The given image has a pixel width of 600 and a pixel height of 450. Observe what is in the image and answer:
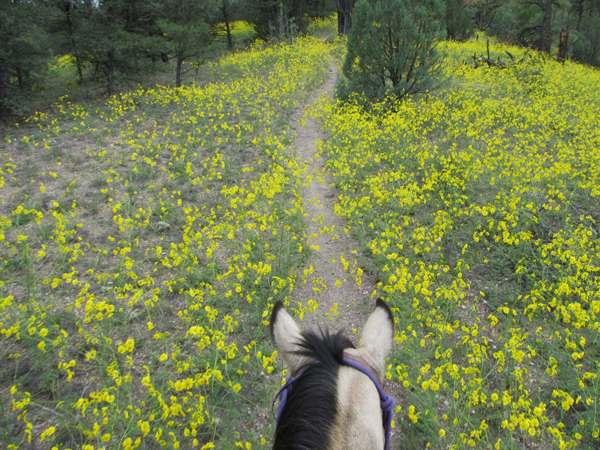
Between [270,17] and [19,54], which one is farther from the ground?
[270,17]

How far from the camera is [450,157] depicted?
21.7ft

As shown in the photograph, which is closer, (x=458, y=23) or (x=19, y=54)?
(x=19, y=54)

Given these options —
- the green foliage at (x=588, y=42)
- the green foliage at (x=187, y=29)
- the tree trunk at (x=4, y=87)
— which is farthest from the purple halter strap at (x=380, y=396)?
the green foliage at (x=588, y=42)

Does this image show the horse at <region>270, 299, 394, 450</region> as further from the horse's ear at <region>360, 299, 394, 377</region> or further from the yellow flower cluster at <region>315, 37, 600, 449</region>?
the yellow flower cluster at <region>315, 37, 600, 449</region>

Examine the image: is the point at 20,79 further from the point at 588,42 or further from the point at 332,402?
the point at 588,42

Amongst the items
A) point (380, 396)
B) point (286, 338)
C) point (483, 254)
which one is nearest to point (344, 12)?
point (483, 254)

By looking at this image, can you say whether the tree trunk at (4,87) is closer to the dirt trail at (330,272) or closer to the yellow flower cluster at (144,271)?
the yellow flower cluster at (144,271)

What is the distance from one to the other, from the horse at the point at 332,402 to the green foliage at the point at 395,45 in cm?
990

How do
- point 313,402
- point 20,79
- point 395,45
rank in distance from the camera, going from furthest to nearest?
point 395,45, point 20,79, point 313,402

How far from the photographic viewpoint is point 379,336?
1.84 metres

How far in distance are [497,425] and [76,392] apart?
3.91 meters

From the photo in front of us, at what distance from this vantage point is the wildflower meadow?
8.52 ft

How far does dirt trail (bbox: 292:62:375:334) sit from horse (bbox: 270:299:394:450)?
2.20ft

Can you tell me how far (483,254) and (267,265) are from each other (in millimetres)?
3357
